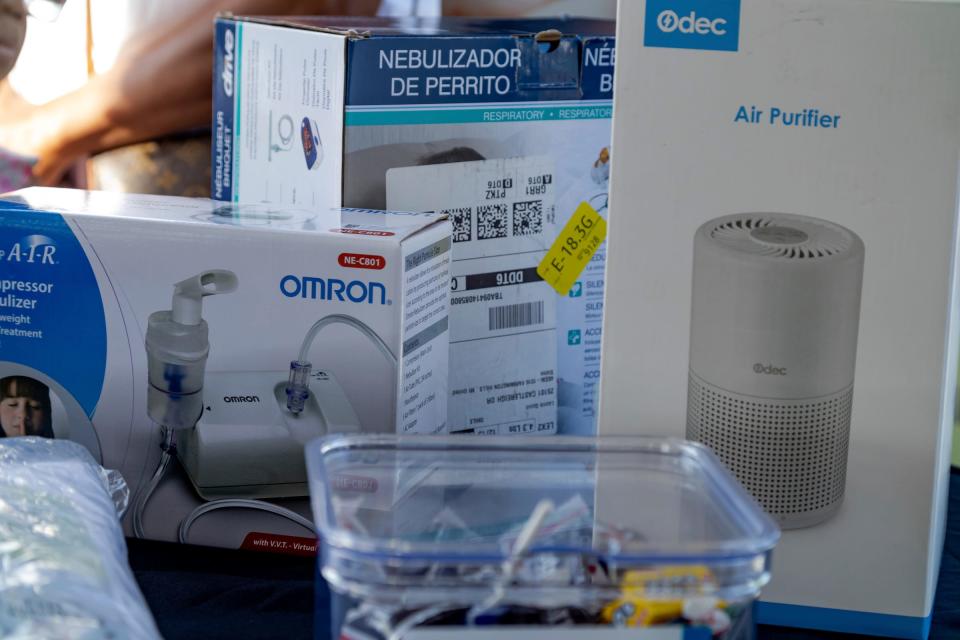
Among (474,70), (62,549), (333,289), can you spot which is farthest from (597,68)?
(62,549)

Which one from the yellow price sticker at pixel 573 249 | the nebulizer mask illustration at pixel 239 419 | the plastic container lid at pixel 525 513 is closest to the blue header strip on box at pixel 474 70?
the yellow price sticker at pixel 573 249

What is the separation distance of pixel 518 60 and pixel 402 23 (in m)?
0.17

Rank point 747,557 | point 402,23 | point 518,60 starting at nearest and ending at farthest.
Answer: point 747,557 → point 518,60 → point 402,23

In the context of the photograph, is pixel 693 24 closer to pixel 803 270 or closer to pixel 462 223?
pixel 803 270

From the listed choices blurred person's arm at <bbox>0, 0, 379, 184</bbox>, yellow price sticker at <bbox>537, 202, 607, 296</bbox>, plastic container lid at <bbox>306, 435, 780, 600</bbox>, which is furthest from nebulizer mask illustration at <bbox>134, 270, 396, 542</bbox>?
blurred person's arm at <bbox>0, 0, 379, 184</bbox>

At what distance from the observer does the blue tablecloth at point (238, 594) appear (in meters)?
0.69

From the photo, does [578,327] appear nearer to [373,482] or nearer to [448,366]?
[448,366]

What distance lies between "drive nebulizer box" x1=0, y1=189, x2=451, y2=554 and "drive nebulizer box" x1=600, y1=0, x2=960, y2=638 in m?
0.17

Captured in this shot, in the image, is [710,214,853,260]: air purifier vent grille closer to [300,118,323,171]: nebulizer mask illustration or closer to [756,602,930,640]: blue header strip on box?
[756,602,930,640]: blue header strip on box

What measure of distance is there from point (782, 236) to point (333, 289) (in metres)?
0.31

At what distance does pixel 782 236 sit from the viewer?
650 mm

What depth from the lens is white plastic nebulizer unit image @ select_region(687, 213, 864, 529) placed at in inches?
25.2

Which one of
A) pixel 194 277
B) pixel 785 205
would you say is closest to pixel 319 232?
pixel 194 277

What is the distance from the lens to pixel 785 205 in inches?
25.6
